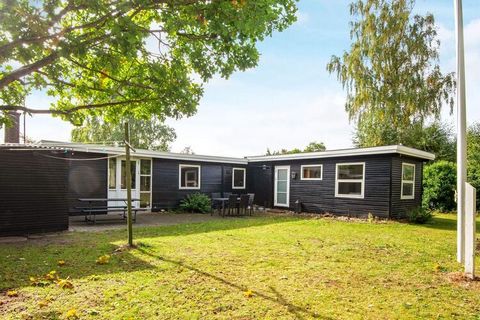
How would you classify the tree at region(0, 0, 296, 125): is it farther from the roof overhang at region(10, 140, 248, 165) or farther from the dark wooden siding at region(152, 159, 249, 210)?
the dark wooden siding at region(152, 159, 249, 210)

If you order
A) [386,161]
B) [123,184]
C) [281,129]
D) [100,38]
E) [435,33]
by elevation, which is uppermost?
[435,33]

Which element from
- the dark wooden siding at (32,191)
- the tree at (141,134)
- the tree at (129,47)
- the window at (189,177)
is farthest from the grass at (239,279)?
the tree at (141,134)

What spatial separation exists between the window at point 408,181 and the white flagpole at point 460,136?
7887 mm

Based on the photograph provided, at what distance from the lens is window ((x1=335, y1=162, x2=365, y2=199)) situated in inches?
522

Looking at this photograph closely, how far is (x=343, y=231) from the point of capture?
9703 mm

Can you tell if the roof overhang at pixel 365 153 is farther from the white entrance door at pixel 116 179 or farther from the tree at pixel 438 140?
the tree at pixel 438 140

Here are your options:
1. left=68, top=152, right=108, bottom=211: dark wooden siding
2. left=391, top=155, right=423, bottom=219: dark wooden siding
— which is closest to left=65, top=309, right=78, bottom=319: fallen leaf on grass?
left=68, top=152, right=108, bottom=211: dark wooden siding

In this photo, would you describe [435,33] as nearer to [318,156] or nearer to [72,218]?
[318,156]

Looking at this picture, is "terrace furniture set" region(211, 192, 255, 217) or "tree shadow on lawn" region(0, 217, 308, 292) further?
"terrace furniture set" region(211, 192, 255, 217)

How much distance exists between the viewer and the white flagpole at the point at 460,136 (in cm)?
541

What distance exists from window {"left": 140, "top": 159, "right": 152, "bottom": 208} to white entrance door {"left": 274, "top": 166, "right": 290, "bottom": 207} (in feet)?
20.2

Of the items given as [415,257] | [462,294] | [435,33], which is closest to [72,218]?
[415,257]

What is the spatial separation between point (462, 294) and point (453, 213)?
1454 centimetres

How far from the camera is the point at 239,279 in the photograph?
474 cm
